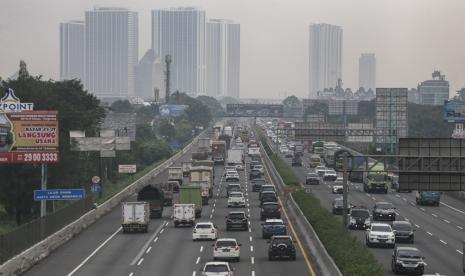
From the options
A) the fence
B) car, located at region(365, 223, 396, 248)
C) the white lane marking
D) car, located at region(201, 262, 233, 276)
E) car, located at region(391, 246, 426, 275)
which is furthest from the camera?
car, located at region(365, 223, 396, 248)

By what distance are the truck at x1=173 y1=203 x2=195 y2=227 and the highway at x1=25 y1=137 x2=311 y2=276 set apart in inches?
33.5

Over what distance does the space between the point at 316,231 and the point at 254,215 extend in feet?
75.1

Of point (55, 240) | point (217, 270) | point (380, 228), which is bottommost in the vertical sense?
point (55, 240)

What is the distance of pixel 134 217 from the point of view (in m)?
63.2

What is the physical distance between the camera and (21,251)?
46.5 m

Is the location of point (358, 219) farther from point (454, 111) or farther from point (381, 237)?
point (454, 111)

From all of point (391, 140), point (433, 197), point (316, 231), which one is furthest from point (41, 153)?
point (391, 140)

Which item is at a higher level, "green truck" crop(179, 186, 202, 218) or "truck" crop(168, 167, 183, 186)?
"green truck" crop(179, 186, 202, 218)

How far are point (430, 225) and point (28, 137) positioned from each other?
28733 mm

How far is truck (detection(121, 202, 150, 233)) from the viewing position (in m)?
62.6

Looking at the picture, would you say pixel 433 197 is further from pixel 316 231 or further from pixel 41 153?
pixel 41 153

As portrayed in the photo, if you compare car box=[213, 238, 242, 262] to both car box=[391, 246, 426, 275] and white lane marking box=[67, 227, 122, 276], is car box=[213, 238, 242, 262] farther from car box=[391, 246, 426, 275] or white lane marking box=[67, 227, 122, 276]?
car box=[391, 246, 426, 275]

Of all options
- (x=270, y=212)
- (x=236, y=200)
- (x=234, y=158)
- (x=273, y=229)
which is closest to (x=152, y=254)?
(x=273, y=229)

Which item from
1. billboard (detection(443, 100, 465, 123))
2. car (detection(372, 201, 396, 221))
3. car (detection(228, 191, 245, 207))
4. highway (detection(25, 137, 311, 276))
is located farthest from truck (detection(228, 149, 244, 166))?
car (detection(372, 201, 396, 221))
